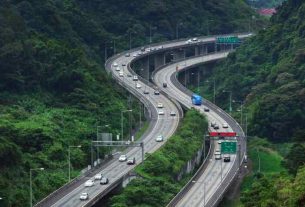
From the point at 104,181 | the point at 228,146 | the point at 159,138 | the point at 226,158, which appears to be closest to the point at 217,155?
the point at 226,158

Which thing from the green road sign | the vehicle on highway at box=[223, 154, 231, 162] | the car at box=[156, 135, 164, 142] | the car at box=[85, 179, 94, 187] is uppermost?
the car at box=[156, 135, 164, 142]

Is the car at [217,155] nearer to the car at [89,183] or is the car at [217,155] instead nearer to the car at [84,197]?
the car at [89,183]

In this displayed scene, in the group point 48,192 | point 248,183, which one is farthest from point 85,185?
point 248,183

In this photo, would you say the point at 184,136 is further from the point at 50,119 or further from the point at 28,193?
the point at 28,193

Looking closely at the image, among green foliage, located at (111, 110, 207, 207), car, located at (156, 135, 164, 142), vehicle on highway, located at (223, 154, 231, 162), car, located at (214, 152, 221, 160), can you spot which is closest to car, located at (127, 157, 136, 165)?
green foliage, located at (111, 110, 207, 207)

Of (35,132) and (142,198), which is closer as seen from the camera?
(142,198)

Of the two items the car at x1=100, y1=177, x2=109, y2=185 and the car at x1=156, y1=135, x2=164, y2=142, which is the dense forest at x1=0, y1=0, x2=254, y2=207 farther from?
the car at x1=156, y1=135, x2=164, y2=142

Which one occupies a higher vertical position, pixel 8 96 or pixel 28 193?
pixel 8 96

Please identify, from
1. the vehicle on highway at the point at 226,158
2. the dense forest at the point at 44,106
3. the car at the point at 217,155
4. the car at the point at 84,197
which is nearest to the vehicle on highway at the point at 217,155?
the car at the point at 217,155

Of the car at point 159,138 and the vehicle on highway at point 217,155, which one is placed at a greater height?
the car at point 159,138
